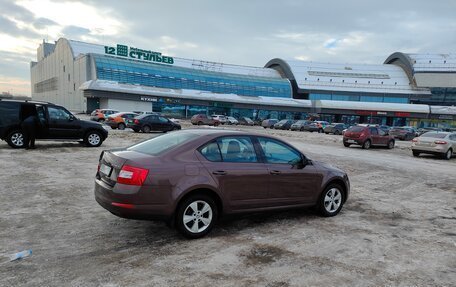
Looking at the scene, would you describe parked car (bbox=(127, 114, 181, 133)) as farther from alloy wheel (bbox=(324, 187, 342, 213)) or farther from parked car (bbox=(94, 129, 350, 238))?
alloy wheel (bbox=(324, 187, 342, 213))

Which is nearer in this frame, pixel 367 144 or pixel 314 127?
pixel 367 144

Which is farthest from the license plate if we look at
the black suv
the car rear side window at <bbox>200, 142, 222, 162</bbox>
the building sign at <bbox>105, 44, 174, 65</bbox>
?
the building sign at <bbox>105, 44, 174, 65</bbox>

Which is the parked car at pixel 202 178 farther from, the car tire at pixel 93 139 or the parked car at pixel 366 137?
the parked car at pixel 366 137

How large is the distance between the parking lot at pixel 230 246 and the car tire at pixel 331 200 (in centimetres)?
17

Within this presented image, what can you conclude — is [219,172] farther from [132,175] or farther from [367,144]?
[367,144]

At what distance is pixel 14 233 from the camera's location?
5074 mm

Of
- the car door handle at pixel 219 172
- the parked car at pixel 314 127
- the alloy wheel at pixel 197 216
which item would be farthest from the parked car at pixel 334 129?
the alloy wheel at pixel 197 216

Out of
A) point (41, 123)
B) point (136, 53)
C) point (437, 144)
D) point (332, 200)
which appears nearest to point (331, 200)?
point (332, 200)

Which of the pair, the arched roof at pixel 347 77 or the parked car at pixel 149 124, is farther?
the arched roof at pixel 347 77

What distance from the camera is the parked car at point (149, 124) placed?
26.0m

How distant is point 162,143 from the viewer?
5461mm

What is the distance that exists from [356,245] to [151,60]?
7117cm

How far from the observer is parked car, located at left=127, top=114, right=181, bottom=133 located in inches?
1024

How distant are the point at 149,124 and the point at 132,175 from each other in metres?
22.3
